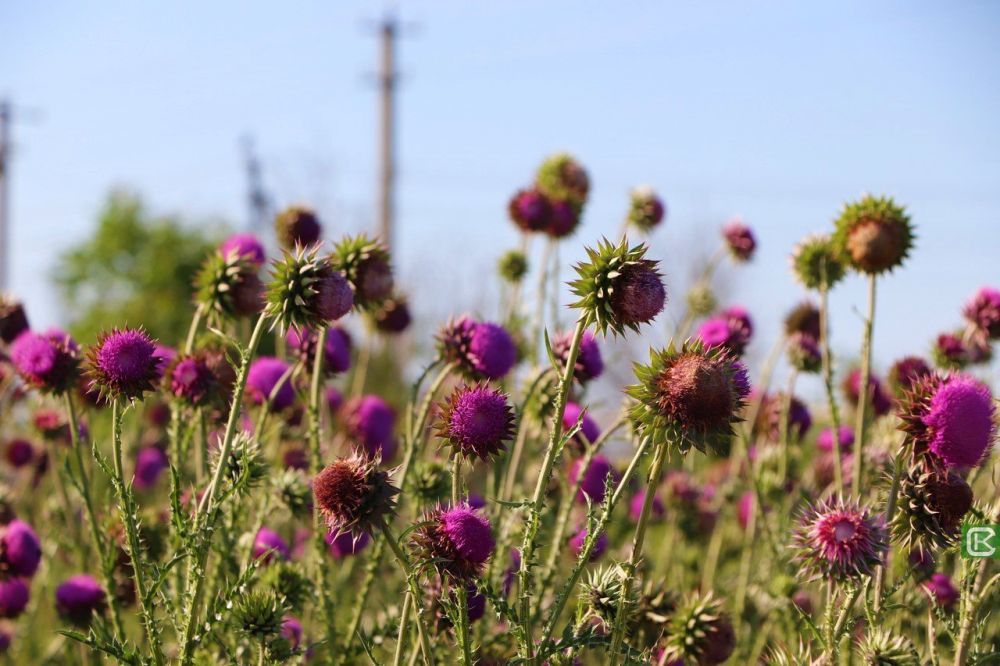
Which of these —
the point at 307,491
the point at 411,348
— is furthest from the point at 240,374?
the point at 411,348

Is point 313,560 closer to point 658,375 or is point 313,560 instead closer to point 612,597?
point 612,597

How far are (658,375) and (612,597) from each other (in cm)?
71

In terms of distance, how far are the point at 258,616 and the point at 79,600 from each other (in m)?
1.74

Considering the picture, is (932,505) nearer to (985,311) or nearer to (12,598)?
(985,311)

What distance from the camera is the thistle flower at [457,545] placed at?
2.81 meters

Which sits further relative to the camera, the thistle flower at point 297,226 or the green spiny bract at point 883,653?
the thistle flower at point 297,226

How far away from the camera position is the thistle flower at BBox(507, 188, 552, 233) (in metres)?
6.38

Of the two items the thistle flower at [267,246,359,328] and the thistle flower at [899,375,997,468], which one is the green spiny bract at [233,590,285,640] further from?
the thistle flower at [899,375,997,468]

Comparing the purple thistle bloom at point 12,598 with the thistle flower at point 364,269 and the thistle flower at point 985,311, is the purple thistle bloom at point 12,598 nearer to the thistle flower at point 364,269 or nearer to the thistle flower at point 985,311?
the thistle flower at point 364,269

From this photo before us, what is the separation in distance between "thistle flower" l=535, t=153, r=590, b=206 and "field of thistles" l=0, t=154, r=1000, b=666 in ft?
1.19

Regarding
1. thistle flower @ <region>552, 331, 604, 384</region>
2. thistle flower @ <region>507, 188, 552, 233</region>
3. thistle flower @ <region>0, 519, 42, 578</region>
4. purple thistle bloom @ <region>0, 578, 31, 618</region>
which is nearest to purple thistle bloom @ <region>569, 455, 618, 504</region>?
thistle flower @ <region>552, 331, 604, 384</region>

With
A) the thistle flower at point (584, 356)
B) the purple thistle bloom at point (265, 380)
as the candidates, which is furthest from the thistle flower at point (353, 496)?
the purple thistle bloom at point (265, 380)

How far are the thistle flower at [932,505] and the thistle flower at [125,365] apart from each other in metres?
2.55

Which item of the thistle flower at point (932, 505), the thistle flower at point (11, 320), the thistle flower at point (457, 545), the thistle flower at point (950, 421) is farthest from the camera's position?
the thistle flower at point (11, 320)
